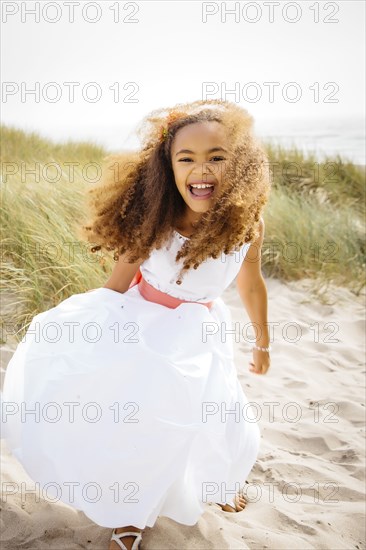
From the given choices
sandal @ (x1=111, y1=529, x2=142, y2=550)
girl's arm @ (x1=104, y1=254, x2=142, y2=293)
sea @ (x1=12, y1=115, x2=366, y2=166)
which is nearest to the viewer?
sandal @ (x1=111, y1=529, x2=142, y2=550)

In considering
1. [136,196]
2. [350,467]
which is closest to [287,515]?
[350,467]

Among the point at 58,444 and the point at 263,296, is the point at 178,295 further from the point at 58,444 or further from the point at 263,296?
the point at 58,444

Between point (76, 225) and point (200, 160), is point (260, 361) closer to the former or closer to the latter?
point (200, 160)

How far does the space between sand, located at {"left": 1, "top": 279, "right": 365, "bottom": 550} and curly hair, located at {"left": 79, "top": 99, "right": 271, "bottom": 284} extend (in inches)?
36.0

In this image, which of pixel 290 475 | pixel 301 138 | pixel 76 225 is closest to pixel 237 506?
pixel 290 475

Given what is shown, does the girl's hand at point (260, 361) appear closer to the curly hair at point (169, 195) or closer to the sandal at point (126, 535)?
the curly hair at point (169, 195)

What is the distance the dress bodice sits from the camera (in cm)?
198

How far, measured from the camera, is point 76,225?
3.92m

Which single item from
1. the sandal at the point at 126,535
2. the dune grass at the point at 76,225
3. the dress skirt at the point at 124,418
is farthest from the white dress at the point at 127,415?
the dune grass at the point at 76,225

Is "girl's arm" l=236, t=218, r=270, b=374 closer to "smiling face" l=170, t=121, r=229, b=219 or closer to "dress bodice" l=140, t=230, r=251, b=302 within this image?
"dress bodice" l=140, t=230, r=251, b=302

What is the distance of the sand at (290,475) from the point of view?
1.92 metres

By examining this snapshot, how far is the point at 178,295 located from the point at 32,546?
955 millimetres

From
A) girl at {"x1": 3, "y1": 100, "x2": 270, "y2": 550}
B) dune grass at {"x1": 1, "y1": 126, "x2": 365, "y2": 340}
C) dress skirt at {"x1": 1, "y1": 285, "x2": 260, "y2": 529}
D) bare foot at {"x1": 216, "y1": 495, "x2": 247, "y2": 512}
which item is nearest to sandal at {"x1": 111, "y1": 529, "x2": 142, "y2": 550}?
girl at {"x1": 3, "y1": 100, "x2": 270, "y2": 550}

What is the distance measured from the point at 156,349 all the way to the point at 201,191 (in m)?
0.56
